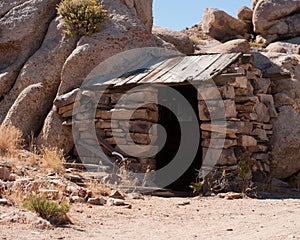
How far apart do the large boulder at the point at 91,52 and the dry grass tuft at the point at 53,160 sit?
0.53m

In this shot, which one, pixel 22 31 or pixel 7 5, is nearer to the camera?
pixel 22 31

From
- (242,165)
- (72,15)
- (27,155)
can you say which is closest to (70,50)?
(72,15)

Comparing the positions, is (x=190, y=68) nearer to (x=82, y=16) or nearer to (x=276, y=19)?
(x=82, y=16)

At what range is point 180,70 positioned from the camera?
31.6ft

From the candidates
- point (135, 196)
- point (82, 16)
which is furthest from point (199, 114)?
point (82, 16)

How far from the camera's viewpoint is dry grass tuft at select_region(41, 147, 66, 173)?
8590 mm

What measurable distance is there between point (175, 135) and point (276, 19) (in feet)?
46.2

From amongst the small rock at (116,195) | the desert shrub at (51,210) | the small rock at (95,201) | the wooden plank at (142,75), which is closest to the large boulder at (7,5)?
the wooden plank at (142,75)

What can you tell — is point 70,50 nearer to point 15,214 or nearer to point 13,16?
point 13,16

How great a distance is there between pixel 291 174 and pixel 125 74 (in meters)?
4.16

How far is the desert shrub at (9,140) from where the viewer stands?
9070 mm

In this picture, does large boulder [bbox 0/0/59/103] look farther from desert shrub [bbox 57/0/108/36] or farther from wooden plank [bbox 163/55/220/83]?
wooden plank [bbox 163/55/220/83]

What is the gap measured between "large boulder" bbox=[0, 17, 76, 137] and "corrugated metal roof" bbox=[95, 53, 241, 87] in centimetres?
171

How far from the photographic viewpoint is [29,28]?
1187 centimetres
